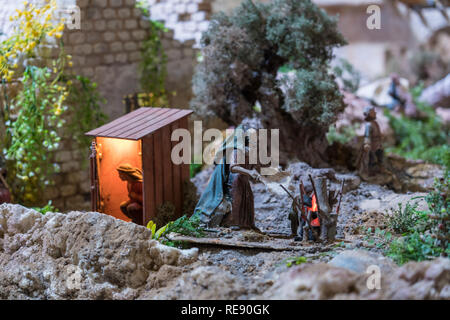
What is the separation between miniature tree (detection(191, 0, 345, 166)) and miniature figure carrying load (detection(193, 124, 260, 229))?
2.54 metres

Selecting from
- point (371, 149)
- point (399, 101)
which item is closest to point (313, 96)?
point (371, 149)

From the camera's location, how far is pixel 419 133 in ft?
50.8

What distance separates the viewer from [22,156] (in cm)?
1084

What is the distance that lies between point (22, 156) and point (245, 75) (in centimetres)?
432

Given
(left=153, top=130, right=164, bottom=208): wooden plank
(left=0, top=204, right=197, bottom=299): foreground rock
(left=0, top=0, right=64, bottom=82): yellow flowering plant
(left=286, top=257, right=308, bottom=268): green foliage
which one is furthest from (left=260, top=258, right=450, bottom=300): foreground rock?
(left=0, top=0, right=64, bottom=82): yellow flowering plant

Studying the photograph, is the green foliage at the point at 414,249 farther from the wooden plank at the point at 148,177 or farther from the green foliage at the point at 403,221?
the wooden plank at the point at 148,177

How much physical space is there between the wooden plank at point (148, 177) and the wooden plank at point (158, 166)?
7cm

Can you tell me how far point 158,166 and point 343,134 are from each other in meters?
6.44

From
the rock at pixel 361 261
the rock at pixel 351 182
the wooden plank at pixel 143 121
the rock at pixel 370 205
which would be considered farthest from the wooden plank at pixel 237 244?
the rock at pixel 351 182

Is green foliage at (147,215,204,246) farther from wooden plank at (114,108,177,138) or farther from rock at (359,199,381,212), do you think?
rock at (359,199,381,212)

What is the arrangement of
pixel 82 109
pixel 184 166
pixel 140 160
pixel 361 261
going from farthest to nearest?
pixel 82 109
pixel 184 166
pixel 140 160
pixel 361 261

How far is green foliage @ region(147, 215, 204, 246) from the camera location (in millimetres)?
8172

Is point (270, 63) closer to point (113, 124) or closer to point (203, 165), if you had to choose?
point (203, 165)
